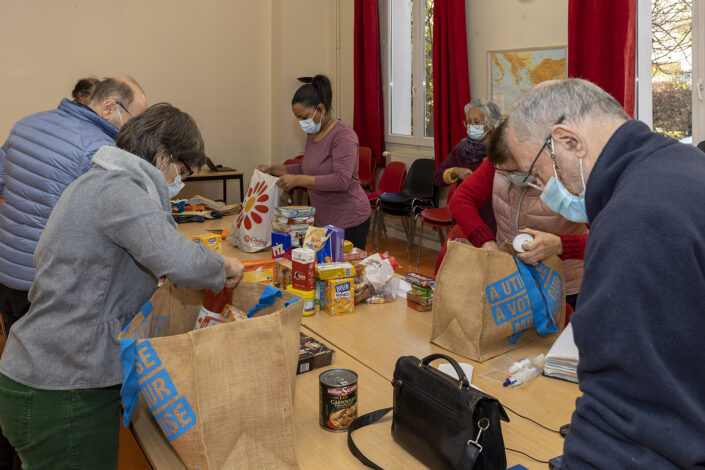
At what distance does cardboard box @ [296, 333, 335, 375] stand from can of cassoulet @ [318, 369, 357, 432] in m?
0.30

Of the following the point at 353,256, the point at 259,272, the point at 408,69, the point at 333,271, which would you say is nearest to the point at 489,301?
the point at 333,271

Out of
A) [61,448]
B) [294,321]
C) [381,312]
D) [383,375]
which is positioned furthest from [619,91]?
[61,448]

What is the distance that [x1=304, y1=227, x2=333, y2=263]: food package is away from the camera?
2.38m

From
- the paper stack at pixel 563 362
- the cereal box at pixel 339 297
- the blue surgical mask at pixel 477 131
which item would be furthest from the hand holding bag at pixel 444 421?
the blue surgical mask at pixel 477 131

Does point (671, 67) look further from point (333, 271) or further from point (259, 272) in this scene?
point (259, 272)

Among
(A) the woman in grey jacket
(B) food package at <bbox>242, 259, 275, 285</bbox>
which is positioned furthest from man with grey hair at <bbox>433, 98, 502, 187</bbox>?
(A) the woman in grey jacket

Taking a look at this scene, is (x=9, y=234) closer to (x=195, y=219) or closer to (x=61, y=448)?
(x=61, y=448)

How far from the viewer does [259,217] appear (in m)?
3.06

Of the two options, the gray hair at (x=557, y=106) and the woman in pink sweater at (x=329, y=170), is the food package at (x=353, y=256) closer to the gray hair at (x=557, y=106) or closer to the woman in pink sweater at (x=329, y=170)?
the woman in pink sweater at (x=329, y=170)

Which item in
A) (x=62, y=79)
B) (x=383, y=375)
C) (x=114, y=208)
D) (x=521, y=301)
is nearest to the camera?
(x=114, y=208)

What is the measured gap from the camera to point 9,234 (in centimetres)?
208

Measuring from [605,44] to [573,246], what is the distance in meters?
2.76

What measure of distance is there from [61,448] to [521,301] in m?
1.31

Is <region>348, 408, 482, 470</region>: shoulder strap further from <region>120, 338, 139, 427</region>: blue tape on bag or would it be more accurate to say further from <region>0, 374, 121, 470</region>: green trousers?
<region>0, 374, 121, 470</region>: green trousers
